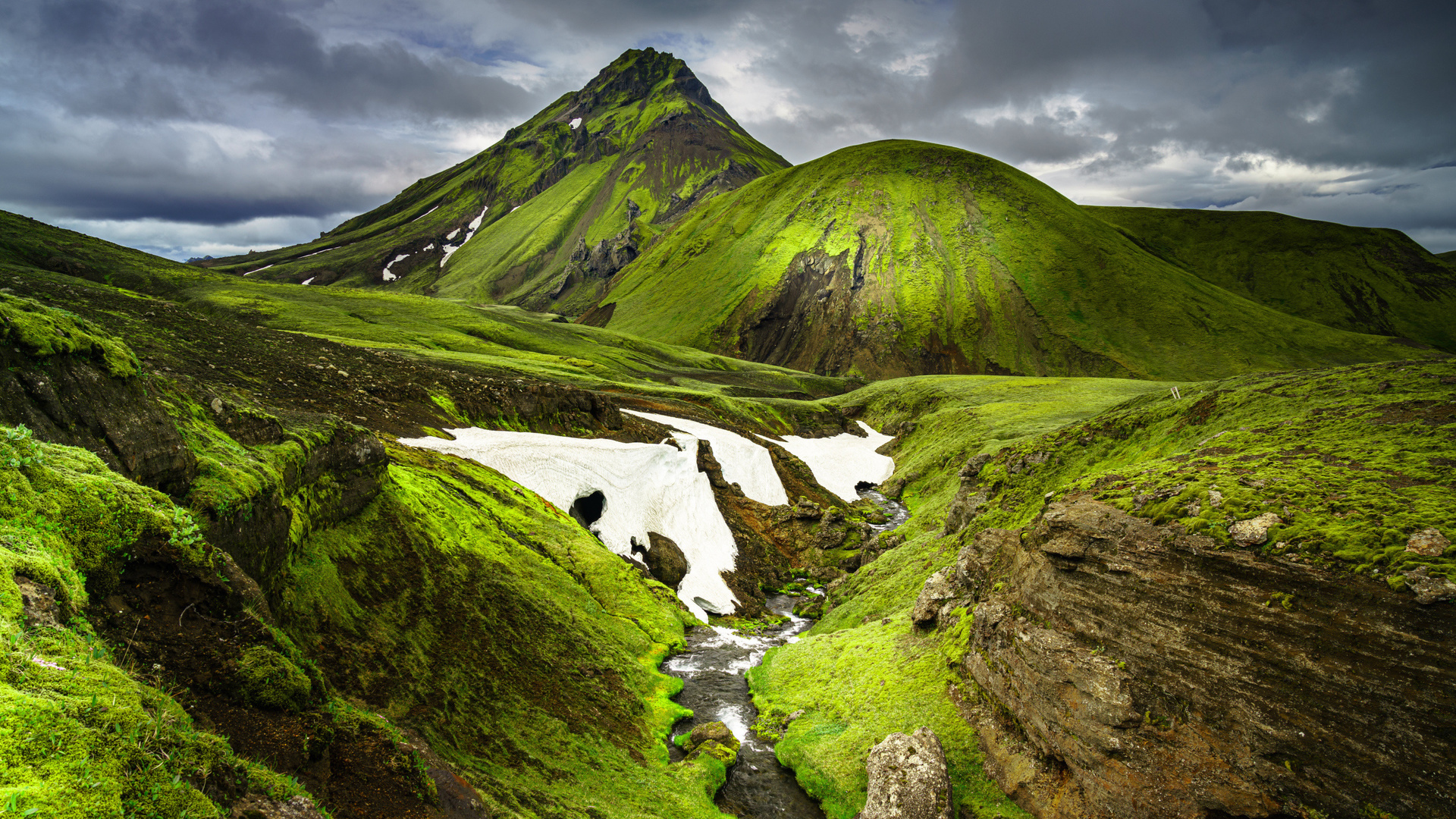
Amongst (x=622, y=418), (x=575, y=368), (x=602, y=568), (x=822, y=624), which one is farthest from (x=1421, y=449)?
(x=575, y=368)

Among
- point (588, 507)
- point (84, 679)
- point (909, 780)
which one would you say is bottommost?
point (909, 780)

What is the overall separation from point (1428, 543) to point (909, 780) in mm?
15481

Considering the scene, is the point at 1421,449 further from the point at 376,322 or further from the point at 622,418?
the point at 376,322

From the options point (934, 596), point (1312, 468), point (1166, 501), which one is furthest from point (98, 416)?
point (1312, 468)

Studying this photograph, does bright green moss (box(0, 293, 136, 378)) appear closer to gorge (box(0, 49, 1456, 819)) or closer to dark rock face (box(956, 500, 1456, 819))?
gorge (box(0, 49, 1456, 819))

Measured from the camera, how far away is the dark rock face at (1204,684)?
1393 cm

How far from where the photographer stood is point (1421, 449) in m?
18.9

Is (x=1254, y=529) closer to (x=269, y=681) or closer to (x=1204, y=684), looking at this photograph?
(x=1204, y=684)

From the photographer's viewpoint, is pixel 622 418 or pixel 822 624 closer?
pixel 822 624

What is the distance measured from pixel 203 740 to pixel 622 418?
5704 centimetres

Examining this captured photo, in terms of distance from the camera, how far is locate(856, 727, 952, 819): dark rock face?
20.3 metres

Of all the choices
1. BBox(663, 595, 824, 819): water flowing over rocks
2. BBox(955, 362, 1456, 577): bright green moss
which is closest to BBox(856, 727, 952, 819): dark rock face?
BBox(663, 595, 824, 819): water flowing over rocks

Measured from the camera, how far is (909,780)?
20844 mm

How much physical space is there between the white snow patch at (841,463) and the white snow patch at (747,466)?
12352 millimetres
